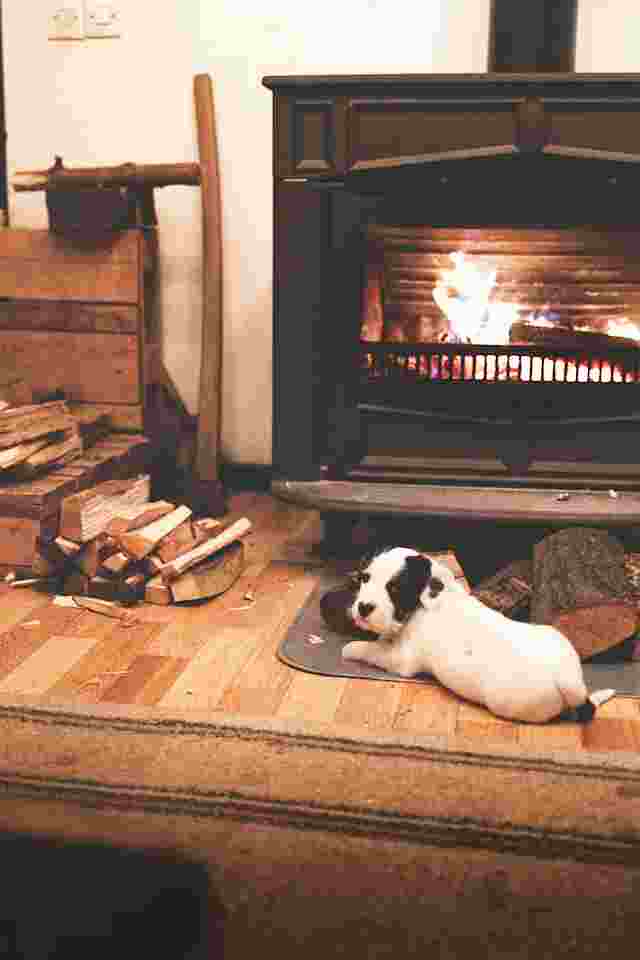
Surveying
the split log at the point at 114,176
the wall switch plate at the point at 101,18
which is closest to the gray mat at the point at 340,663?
the split log at the point at 114,176

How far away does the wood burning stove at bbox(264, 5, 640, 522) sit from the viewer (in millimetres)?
2373

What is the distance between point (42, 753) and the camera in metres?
1.71

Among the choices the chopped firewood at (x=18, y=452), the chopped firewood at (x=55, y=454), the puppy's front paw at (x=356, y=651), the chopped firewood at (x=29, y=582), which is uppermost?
the chopped firewood at (x=18, y=452)

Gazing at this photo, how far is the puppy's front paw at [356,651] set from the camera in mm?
2092

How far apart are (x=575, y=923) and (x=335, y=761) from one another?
1.55 feet

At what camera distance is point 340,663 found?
209 centimetres

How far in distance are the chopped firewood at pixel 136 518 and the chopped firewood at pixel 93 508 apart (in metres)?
0.04

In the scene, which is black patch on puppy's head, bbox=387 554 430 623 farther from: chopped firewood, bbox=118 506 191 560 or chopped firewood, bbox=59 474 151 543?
chopped firewood, bbox=59 474 151 543

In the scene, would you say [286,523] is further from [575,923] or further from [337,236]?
[575,923]

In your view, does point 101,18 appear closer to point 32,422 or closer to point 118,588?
point 32,422

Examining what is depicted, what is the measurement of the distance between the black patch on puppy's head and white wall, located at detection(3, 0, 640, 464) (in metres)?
1.34

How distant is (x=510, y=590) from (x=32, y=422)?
114cm

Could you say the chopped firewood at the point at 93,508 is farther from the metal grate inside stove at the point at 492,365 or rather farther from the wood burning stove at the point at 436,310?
the metal grate inside stove at the point at 492,365

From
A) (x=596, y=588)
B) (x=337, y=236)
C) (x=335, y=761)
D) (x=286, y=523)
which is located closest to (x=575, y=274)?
(x=337, y=236)
